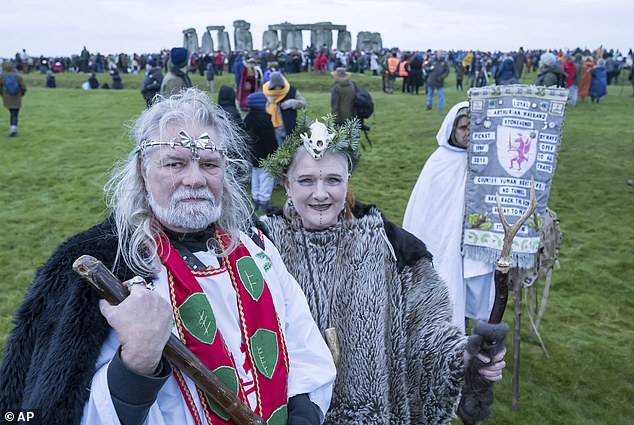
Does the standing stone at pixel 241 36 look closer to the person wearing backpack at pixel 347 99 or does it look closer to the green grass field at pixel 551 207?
the green grass field at pixel 551 207

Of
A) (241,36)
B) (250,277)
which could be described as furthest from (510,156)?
(241,36)

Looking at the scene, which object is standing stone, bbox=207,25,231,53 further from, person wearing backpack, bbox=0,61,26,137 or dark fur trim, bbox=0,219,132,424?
dark fur trim, bbox=0,219,132,424

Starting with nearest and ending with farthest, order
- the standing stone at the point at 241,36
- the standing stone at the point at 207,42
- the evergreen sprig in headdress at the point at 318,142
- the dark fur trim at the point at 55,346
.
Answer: the dark fur trim at the point at 55,346
the evergreen sprig in headdress at the point at 318,142
the standing stone at the point at 207,42
the standing stone at the point at 241,36

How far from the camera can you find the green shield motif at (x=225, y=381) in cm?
149

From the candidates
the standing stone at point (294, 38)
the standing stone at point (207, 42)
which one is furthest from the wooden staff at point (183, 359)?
the standing stone at point (207, 42)

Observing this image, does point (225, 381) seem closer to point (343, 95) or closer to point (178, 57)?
point (178, 57)

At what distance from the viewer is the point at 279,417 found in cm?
163

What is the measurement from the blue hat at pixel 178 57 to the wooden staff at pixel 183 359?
255 inches

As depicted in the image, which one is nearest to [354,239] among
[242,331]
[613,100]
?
[242,331]

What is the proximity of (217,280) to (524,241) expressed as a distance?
7.91ft

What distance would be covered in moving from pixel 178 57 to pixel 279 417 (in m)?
6.55

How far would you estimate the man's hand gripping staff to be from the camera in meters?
1.72

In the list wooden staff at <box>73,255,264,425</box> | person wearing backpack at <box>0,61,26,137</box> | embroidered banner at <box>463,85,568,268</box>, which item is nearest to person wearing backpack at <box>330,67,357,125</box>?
embroidered banner at <box>463,85,568,268</box>

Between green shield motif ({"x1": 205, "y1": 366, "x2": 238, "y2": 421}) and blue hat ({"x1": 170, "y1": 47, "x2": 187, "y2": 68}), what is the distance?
21.3 feet
